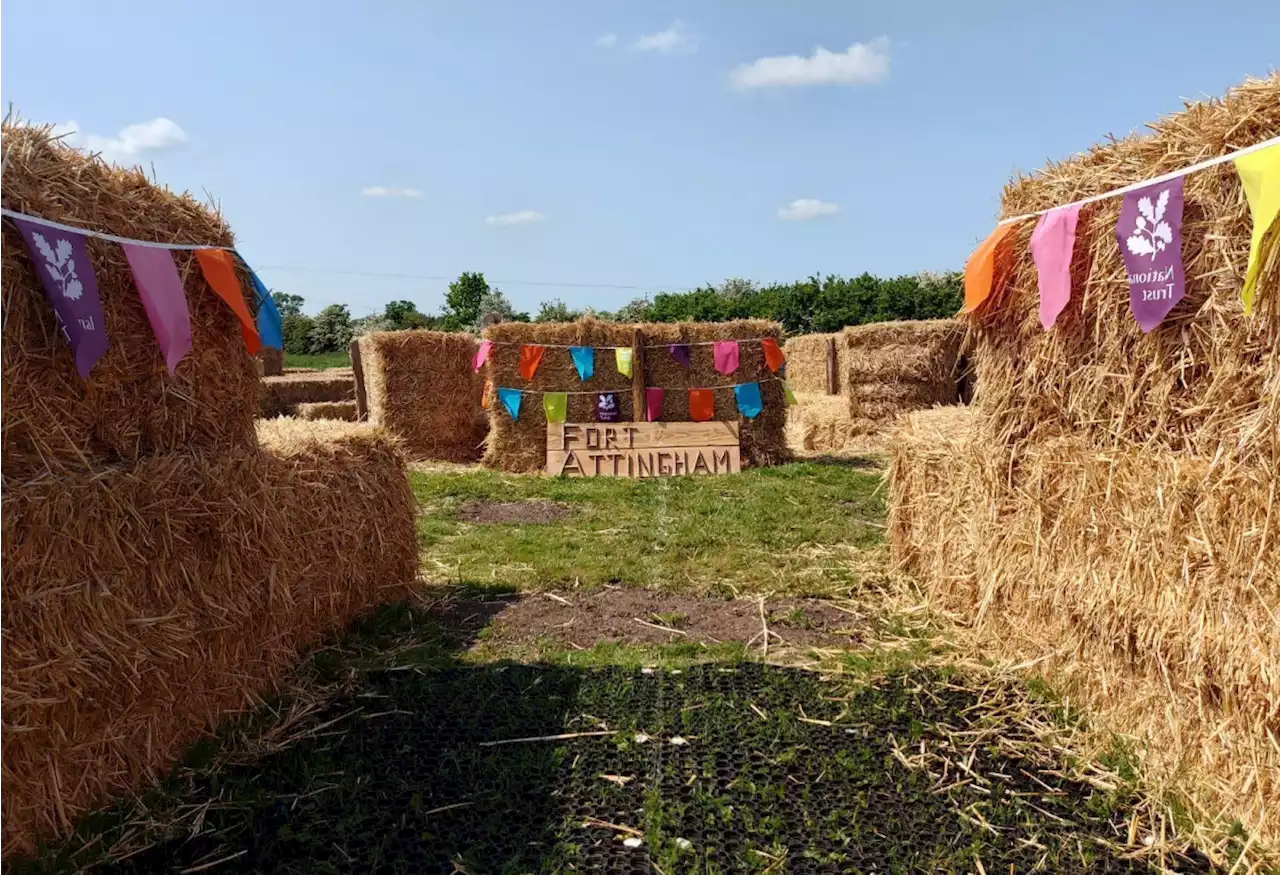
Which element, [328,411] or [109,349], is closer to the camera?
[109,349]

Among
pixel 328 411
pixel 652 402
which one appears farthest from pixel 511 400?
pixel 328 411

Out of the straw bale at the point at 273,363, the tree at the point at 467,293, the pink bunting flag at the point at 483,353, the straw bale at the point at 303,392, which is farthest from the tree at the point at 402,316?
the pink bunting flag at the point at 483,353

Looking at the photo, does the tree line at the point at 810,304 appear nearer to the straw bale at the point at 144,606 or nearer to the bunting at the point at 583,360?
the bunting at the point at 583,360

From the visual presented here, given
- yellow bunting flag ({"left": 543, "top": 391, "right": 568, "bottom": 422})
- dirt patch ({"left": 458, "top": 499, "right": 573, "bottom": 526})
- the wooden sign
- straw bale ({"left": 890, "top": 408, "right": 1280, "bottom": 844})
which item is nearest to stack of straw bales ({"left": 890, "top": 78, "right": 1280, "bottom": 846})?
straw bale ({"left": 890, "top": 408, "right": 1280, "bottom": 844})

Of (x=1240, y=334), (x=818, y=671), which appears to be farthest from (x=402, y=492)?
(x=1240, y=334)

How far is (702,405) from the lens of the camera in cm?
1311

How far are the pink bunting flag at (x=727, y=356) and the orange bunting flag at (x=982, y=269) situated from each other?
7973 mm

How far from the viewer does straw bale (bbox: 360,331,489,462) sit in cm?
1390

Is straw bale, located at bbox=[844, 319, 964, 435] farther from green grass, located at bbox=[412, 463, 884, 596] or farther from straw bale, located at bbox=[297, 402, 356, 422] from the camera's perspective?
straw bale, located at bbox=[297, 402, 356, 422]

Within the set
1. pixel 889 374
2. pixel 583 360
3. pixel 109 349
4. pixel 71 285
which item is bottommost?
pixel 889 374

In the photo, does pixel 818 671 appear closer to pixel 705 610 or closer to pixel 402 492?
pixel 705 610

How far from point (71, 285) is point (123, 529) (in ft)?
3.22

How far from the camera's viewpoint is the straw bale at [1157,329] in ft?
10.4

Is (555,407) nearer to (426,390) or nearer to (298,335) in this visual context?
(426,390)
